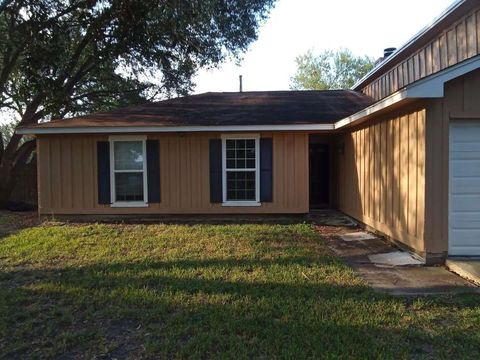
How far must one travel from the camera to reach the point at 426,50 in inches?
457

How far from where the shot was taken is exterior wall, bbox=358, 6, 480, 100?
9.24 m

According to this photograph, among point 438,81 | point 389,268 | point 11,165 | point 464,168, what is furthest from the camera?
point 11,165

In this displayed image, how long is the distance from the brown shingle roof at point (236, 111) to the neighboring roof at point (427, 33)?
3.92 ft

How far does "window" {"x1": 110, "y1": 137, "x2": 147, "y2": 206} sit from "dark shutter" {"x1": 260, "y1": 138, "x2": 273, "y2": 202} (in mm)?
3038

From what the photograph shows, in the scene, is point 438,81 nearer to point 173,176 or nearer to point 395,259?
point 395,259

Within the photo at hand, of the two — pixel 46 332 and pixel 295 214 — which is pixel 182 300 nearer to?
pixel 46 332

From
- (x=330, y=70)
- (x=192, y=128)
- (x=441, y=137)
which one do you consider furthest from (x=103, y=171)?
(x=330, y=70)

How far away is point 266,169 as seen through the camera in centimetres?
1139

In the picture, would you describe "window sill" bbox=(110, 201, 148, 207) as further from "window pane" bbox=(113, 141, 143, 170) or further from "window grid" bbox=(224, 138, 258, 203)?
"window grid" bbox=(224, 138, 258, 203)

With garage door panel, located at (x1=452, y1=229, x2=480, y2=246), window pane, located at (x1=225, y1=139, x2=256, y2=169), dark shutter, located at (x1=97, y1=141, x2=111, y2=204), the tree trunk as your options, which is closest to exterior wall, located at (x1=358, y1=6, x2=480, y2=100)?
garage door panel, located at (x1=452, y1=229, x2=480, y2=246)

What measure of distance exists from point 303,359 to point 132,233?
657cm

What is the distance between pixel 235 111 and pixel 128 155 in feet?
10.4

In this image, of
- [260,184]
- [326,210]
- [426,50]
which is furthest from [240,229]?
[426,50]

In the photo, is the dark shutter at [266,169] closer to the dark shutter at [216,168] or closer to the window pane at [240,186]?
the window pane at [240,186]
